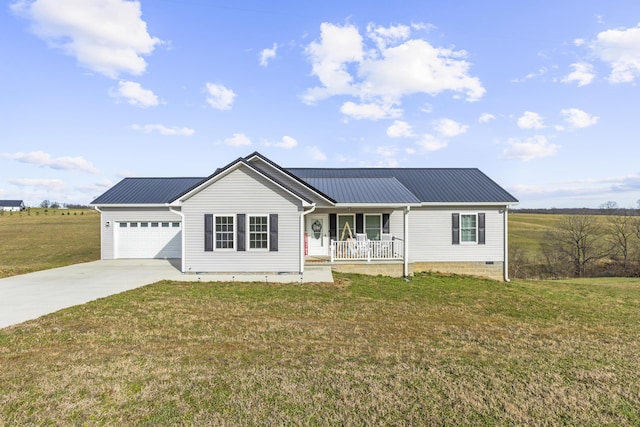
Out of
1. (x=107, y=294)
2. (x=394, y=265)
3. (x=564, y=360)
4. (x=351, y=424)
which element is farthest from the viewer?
(x=394, y=265)

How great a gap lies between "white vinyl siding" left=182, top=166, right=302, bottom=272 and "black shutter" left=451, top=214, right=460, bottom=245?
7.42m

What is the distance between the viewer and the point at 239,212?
44.1 ft

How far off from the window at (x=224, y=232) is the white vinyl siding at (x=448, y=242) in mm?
8181

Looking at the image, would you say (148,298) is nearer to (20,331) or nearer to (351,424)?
(20,331)

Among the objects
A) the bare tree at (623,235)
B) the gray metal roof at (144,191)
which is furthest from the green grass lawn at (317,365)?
the bare tree at (623,235)

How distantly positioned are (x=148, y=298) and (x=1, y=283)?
622cm

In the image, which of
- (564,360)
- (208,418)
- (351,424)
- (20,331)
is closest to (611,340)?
(564,360)

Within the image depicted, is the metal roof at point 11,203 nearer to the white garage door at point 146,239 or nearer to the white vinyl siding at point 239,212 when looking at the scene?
the white garage door at point 146,239

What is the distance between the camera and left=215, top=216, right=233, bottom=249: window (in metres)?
13.5

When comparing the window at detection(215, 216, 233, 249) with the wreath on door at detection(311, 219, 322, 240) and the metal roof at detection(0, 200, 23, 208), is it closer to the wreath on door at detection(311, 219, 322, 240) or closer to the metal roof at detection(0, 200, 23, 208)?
the wreath on door at detection(311, 219, 322, 240)

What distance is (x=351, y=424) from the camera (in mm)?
3631

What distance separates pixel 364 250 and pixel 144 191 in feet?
41.7

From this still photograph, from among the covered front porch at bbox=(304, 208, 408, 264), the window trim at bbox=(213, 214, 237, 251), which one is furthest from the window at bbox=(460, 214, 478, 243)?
the window trim at bbox=(213, 214, 237, 251)

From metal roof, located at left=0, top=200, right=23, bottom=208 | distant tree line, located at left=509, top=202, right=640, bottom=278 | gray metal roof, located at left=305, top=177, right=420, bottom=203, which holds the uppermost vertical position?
metal roof, located at left=0, top=200, right=23, bottom=208
